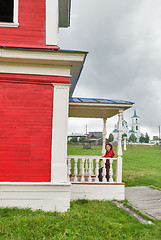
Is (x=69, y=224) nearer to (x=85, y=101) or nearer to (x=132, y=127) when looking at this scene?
(x=85, y=101)

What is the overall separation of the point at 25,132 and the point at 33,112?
553 millimetres

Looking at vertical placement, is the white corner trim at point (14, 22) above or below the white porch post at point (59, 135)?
above

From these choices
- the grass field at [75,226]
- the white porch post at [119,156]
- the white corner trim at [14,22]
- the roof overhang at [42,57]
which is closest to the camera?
the grass field at [75,226]

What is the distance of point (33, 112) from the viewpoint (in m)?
5.77

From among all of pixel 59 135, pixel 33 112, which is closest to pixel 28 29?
pixel 33 112

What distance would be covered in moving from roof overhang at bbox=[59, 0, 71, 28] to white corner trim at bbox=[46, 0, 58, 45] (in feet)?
5.47

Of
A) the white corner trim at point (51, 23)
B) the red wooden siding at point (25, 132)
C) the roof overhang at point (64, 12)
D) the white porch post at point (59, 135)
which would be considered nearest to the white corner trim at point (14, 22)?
the white corner trim at point (51, 23)

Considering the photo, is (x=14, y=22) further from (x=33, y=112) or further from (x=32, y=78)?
(x=33, y=112)

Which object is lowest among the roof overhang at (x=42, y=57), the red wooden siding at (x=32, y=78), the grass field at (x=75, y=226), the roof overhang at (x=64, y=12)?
the grass field at (x=75, y=226)

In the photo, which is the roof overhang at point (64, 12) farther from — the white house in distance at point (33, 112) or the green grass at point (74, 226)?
the green grass at point (74, 226)

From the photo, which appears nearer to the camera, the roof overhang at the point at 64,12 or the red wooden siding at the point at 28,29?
the red wooden siding at the point at 28,29

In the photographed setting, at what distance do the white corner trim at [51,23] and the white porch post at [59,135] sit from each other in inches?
51.4

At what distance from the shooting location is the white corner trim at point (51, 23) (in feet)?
19.9

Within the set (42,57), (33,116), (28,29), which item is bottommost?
(33,116)
